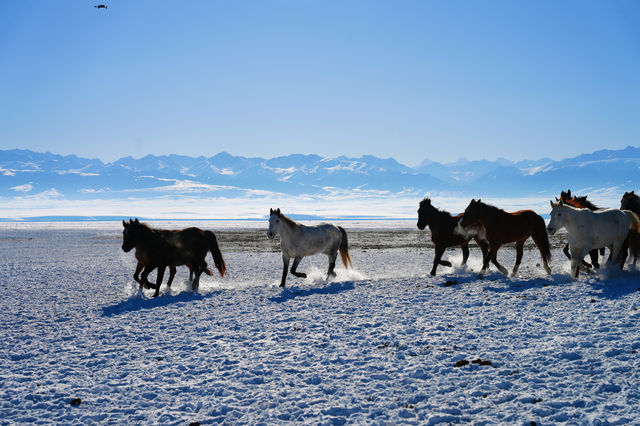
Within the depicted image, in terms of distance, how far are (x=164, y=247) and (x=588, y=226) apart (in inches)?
452

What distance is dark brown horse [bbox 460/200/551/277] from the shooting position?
1345 centimetres

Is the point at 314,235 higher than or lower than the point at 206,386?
higher

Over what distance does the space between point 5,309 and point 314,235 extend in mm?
8641

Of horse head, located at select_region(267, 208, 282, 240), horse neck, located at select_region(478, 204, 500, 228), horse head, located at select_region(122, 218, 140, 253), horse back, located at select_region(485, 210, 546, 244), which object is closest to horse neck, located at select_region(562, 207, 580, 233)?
horse back, located at select_region(485, 210, 546, 244)

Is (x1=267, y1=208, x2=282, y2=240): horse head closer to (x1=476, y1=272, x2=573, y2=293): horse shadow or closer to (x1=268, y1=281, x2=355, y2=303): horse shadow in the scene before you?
(x1=268, y1=281, x2=355, y2=303): horse shadow

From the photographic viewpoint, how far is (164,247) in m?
13.1

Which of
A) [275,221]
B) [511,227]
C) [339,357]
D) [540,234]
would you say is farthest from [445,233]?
[339,357]

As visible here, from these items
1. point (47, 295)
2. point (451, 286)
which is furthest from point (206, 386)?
point (47, 295)

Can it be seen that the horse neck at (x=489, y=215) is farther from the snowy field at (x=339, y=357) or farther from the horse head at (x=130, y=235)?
the horse head at (x=130, y=235)

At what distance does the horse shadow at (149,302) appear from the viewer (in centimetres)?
1094

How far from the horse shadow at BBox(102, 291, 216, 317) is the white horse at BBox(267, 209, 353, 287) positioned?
8.54 ft

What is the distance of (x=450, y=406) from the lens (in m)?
4.88

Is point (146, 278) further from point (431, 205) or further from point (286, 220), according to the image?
point (431, 205)

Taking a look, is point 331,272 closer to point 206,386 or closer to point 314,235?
point 314,235
